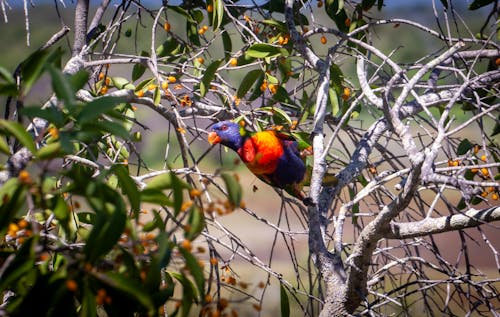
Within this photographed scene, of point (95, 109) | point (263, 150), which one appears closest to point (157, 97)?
point (263, 150)

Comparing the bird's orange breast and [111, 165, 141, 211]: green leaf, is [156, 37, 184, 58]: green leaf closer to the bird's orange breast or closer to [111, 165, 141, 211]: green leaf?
the bird's orange breast

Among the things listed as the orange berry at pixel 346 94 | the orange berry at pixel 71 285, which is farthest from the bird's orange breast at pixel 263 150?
the orange berry at pixel 71 285

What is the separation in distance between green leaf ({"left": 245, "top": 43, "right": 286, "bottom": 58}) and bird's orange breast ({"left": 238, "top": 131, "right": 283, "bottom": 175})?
361 mm

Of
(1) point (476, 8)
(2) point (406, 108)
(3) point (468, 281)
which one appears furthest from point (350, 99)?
(3) point (468, 281)

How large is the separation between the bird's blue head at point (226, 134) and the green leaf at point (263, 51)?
13.6 inches

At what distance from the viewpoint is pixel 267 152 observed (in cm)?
202

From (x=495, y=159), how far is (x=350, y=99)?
52 centimetres

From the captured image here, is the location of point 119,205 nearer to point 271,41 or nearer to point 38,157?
point 38,157

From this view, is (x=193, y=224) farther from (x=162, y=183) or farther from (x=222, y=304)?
(x=222, y=304)

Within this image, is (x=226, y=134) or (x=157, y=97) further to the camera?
(x=226, y=134)

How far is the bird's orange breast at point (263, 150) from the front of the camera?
2.00m

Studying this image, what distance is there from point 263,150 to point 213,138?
0.18 metres

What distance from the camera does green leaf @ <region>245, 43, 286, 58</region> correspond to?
5.54ft

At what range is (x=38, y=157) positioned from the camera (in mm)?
934
